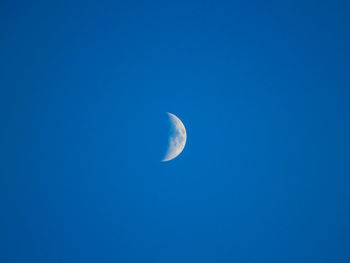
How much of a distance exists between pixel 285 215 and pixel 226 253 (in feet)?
2.91

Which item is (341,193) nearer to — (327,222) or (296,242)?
(327,222)

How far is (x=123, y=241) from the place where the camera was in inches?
99.2

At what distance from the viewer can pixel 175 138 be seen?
2488 mm

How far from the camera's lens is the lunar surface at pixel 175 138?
247 cm

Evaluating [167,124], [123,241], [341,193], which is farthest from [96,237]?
[341,193]

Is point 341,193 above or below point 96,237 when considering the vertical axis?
above

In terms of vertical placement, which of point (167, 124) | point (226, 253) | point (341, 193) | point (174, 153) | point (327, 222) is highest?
point (167, 124)

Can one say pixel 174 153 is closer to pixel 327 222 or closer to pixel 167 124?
pixel 167 124

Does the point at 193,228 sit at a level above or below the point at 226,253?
above

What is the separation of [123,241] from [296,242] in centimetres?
216

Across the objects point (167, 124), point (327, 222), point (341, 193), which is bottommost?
point (327, 222)

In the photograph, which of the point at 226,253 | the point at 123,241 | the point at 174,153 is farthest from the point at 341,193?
the point at 123,241

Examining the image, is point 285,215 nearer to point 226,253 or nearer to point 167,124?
point 226,253

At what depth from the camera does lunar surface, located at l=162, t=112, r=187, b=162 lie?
247 cm
